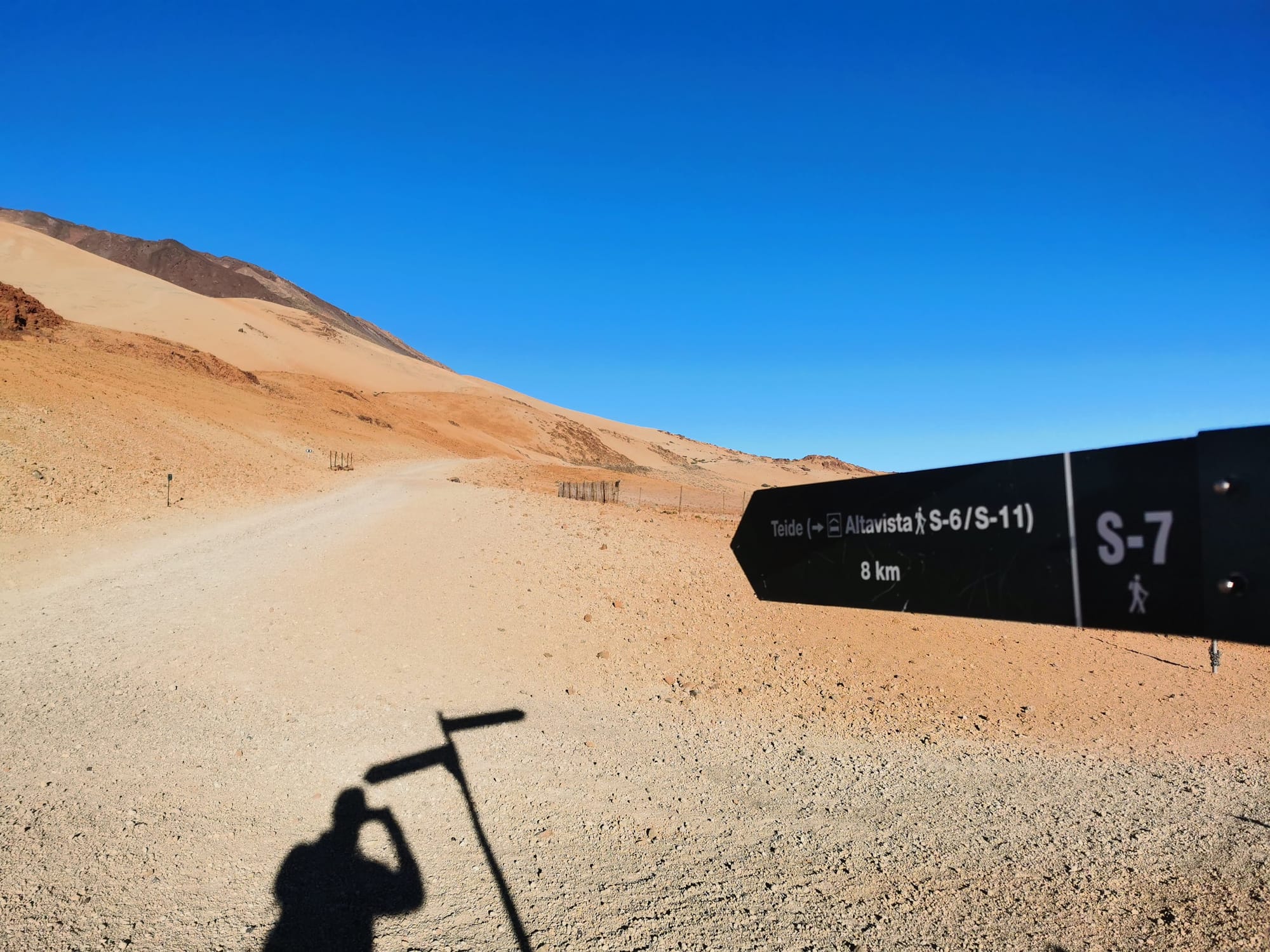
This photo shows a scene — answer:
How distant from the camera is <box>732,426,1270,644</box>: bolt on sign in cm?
120

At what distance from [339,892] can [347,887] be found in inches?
1.9

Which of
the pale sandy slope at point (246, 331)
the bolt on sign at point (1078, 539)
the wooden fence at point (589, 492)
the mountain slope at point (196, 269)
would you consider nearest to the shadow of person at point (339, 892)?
the bolt on sign at point (1078, 539)

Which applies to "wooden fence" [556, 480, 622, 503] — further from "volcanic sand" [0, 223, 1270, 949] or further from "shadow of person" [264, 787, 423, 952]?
"shadow of person" [264, 787, 423, 952]

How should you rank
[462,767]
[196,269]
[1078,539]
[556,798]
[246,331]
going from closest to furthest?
1. [1078,539]
2. [556,798]
3. [462,767]
4. [246,331]
5. [196,269]

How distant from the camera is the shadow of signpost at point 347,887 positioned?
3232 mm

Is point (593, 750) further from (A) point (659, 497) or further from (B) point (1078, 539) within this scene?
(A) point (659, 497)

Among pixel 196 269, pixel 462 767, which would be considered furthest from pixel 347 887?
pixel 196 269

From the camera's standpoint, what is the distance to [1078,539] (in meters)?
1.41

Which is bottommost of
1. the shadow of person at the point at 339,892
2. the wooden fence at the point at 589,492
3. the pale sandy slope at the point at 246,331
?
the shadow of person at the point at 339,892

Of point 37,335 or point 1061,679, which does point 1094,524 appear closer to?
point 1061,679

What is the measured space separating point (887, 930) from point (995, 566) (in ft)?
9.60

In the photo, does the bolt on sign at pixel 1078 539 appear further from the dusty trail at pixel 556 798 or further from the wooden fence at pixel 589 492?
the wooden fence at pixel 589 492

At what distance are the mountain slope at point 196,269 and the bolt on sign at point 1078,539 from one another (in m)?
164

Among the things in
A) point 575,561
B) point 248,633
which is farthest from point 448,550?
point 248,633
